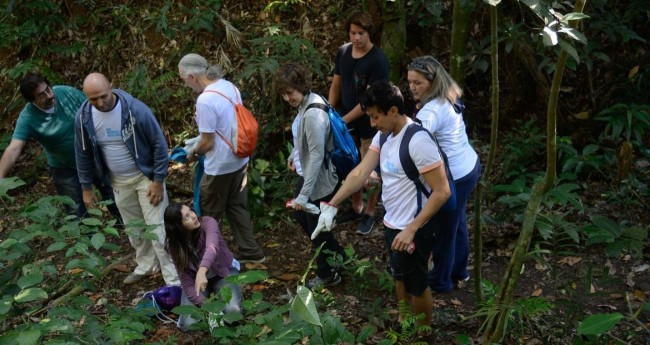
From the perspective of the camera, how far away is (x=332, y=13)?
823cm

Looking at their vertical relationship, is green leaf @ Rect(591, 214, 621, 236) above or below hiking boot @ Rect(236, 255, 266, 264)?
above

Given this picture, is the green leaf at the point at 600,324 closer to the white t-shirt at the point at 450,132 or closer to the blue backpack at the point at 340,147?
the white t-shirt at the point at 450,132

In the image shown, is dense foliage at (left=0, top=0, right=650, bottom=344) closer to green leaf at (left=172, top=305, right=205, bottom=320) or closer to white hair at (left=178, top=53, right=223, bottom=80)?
green leaf at (left=172, top=305, right=205, bottom=320)

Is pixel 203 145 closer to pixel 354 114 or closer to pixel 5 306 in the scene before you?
pixel 354 114

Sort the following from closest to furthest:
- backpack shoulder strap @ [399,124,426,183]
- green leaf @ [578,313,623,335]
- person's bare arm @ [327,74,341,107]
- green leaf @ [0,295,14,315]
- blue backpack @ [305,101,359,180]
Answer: green leaf @ [578,313,623,335] → green leaf @ [0,295,14,315] → backpack shoulder strap @ [399,124,426,183] → blue backpack @ [305,101,359,180] → person's bare arm @ [327,74,341,107]

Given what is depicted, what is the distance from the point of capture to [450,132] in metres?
4.27

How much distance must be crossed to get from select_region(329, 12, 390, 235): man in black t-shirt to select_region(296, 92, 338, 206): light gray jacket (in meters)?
0.99

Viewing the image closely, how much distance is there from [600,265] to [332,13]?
449 centimetres

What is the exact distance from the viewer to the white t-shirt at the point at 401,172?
11.9 ft

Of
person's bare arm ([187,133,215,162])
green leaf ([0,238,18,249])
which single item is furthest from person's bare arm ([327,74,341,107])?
green leaf ([0,238,18,249])

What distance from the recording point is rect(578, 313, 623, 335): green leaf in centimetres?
236

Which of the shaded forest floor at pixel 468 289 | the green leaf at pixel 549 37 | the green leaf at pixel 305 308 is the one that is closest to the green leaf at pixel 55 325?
the shaded forest floor at pixel 468 289

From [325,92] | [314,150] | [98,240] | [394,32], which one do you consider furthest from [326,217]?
[325,92]

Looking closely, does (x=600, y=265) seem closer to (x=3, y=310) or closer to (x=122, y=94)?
(x=122, y=94)
